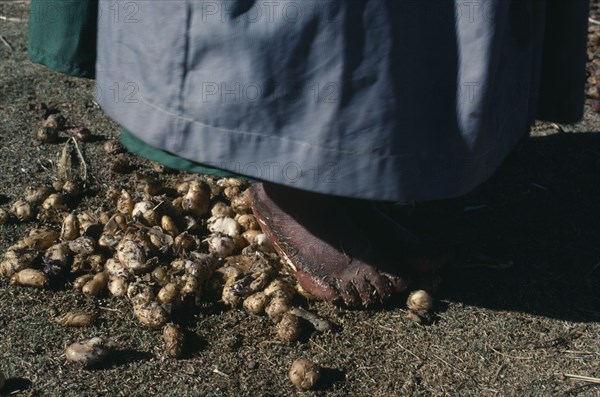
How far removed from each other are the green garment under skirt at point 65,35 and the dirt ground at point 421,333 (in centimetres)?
39

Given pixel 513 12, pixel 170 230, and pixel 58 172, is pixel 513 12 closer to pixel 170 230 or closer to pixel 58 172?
pixel 170 230

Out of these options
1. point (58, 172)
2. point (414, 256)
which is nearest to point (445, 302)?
point (414, 256)

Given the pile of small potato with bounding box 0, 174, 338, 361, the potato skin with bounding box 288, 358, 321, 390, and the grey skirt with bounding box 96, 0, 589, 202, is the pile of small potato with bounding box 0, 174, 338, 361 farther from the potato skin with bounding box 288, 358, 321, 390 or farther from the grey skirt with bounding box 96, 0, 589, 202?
the grey skirt with bounding box 96, 0, 589, 202

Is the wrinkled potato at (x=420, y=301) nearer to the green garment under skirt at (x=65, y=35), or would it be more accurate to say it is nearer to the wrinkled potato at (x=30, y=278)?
the green garment under skirt at (x=65, y=35)

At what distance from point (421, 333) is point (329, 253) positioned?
272 mm

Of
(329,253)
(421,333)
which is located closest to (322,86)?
(329,253)

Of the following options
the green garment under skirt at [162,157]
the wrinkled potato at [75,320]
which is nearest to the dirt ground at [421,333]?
the wrinkled potato at [75,320]

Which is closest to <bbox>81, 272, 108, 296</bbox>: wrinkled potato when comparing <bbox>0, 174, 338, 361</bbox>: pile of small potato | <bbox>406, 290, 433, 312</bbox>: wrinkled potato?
<bbox>0, 174, 338, 361</bbox>: pile of small potato

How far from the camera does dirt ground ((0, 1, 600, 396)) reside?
1.76m

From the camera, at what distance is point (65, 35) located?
187 cm

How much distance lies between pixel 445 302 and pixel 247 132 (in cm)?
70

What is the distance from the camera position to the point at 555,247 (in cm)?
224

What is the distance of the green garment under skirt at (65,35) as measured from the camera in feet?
6.05

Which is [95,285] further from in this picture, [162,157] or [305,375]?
[305,375]
